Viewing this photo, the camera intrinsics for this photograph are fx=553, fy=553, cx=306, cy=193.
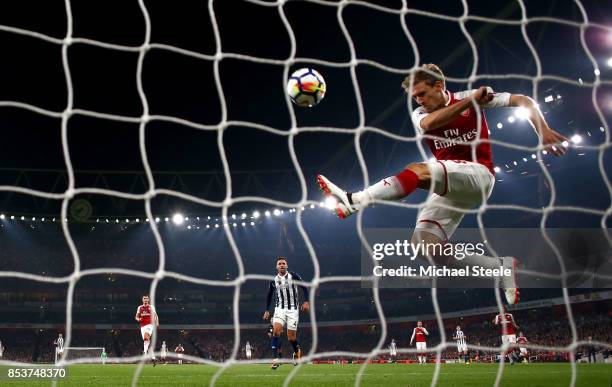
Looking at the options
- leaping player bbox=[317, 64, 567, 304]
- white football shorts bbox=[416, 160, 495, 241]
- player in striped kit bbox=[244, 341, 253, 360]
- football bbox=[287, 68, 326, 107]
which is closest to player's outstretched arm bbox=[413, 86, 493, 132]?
leaping player bbox=[317, 64, 567, 304]

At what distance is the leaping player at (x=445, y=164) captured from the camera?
396 centimetres

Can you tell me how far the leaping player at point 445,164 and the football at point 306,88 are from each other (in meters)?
1.21

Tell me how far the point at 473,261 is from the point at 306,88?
90.2 inches

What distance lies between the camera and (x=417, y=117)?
439 cm

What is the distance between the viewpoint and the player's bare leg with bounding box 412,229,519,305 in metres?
4.62

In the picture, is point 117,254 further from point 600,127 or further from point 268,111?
point 600,127

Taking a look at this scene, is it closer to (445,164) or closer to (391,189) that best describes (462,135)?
(445,164)

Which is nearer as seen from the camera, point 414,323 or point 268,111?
point 268,111

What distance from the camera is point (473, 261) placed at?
5137 millimetres

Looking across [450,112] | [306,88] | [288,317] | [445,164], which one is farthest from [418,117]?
[288,317]

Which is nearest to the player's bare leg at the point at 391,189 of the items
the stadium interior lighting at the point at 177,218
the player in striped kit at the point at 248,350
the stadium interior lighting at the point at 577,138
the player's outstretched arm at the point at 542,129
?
the player's outstretched arm at the point at 542,129

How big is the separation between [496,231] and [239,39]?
1719 cm

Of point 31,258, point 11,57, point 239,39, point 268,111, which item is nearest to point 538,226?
point 268,111

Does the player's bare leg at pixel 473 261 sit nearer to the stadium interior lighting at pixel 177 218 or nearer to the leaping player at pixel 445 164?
the leaping player at pixel 445 164
